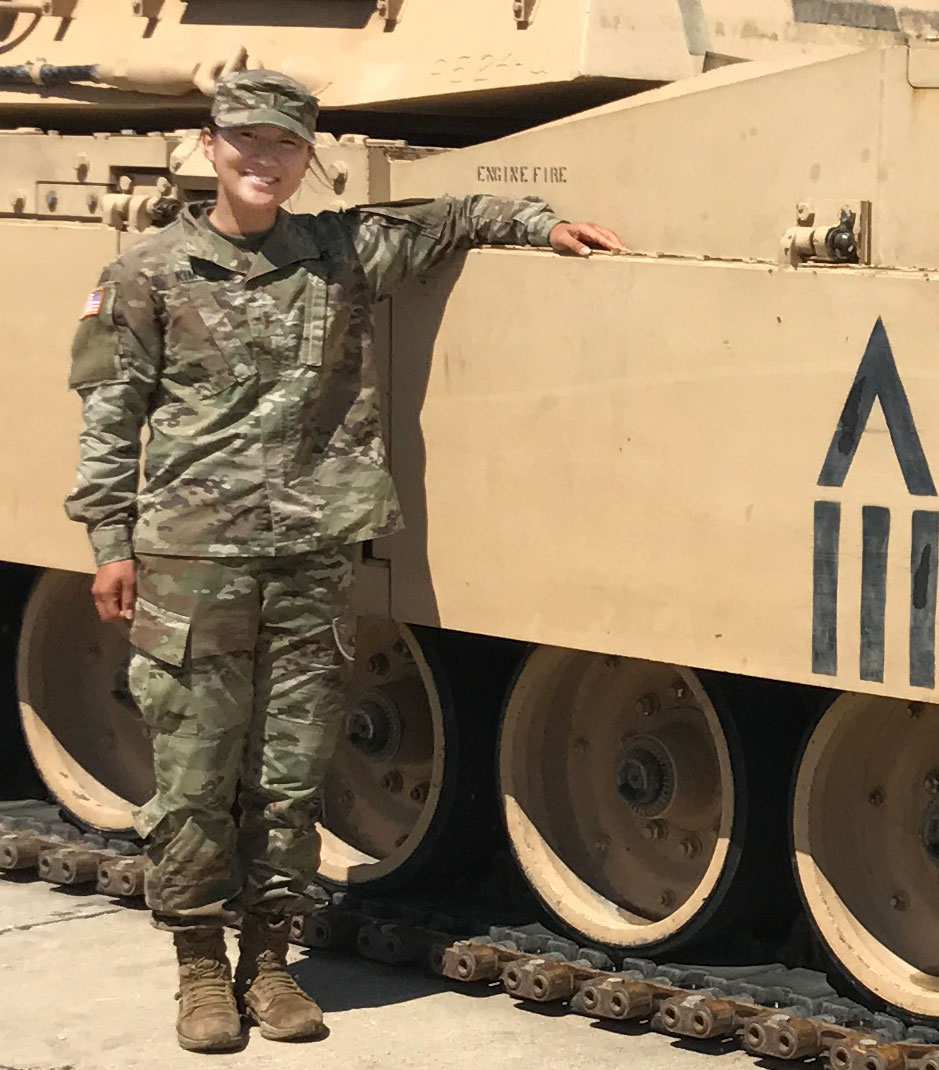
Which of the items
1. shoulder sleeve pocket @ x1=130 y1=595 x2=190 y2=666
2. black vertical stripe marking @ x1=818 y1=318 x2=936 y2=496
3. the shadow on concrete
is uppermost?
black vertical stripe marking @ x1=818 y1=318 x2=936 y2=496

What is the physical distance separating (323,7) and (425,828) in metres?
2.39

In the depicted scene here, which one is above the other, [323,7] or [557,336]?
[323,7]

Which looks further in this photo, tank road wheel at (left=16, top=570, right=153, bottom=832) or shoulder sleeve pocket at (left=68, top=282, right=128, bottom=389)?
tank road wheel at (left=16, top=570, right=153, bottom=832)

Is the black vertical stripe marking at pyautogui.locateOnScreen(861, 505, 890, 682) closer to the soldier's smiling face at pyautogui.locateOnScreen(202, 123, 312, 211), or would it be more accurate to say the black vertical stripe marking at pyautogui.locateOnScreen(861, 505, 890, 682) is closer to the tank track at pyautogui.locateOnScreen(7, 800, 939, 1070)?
the tank track at pyautogui.locateOnScreen(7, 800, 939, 1070)

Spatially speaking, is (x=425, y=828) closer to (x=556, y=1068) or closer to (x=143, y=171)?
(x=556, y=1068)

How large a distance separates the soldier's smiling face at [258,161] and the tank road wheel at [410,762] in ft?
4.48

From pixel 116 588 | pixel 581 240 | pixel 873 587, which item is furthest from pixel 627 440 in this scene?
pixel 116 588

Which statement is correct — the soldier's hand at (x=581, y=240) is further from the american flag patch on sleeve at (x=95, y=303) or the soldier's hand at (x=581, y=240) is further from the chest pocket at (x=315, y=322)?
the american flag patch on sleeve at (x=95, y=303)

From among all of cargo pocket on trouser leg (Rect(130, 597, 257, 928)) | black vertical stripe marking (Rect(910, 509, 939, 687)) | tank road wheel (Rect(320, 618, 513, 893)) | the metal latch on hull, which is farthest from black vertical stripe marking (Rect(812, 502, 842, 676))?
tank road wheel (Rect(320, 618, 513, 893))

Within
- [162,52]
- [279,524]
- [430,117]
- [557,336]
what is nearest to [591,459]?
[557,336]

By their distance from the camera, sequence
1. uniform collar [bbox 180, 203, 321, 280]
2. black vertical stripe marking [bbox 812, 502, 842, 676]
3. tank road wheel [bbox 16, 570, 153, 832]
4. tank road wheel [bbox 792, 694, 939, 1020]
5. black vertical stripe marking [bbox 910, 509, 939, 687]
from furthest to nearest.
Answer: tank road wheel [bbox 16, 570, 153, 832] < uniform collar [bbox 180, 203, 321, 280] < tank road wheel [bbox 792, 694, 939, 1020] < black vertical stripe marking [bbox 812, 502, 842, 676] < black vertical stripe marking [bbox 910, 509, 939, 687]

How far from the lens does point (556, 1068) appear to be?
5855 millimetres

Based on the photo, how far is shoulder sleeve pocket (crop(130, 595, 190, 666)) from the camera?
19.7 ft

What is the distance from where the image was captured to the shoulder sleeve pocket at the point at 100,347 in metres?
6.01
